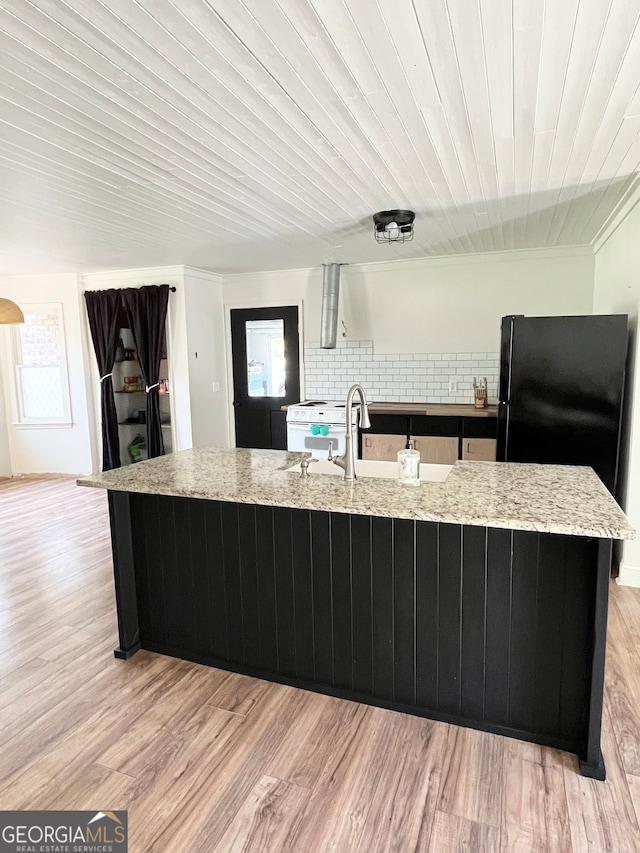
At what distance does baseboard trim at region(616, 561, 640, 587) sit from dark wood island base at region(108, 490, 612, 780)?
5.65 feet

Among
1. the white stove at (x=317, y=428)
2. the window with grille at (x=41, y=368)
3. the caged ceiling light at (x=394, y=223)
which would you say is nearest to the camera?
the caged ceiling light at (x=394, y=223)

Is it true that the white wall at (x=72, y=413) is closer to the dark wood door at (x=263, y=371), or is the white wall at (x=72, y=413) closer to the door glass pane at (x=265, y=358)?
the dark wood door at (x=263, y=371)

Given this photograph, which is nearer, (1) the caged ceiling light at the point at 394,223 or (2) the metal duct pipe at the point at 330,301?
(1) the caged ceiling light at the point at 394,223

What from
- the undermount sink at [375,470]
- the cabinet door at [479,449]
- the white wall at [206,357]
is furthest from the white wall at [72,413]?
the undermount sink at [375,470]

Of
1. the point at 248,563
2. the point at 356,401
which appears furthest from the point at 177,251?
the point at 248,563

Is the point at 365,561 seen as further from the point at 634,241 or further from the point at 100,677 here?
the point at 634,241

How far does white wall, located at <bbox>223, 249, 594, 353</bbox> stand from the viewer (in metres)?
4.93

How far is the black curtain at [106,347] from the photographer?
576 cm

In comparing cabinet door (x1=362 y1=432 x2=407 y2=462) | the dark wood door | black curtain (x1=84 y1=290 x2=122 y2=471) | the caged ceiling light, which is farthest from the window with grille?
the caged ceiling light

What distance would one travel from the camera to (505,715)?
1997 millimetres

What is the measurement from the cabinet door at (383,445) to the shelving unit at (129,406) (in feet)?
7.75

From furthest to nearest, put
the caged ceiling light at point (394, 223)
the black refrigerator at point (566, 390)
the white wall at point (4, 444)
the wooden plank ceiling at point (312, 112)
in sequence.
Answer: the white wall at point (4, 444)
the caged ceiling light at point (394, 223)
the black refrigerator at point (566, 390)
the wooden plank ceiling at point (312, 112)

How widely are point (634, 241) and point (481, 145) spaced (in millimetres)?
1482

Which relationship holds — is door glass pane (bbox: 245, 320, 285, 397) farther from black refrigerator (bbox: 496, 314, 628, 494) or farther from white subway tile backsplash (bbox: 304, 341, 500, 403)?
black refrigerator (bbox: 496, 314, 628, 494)
